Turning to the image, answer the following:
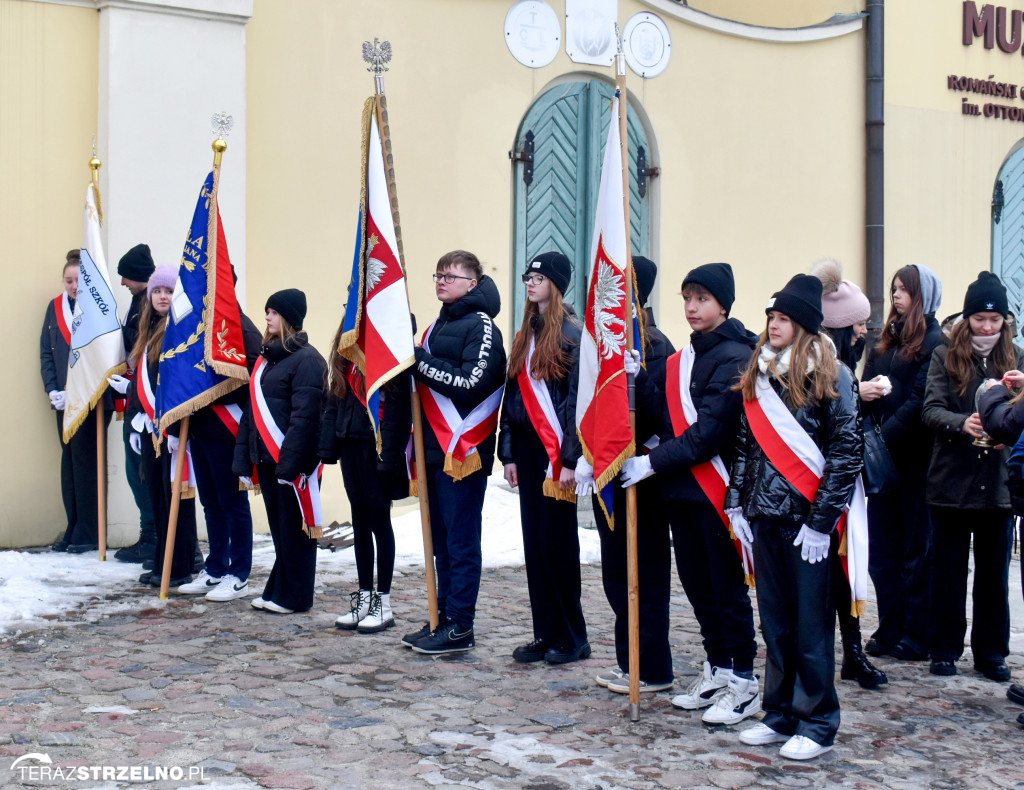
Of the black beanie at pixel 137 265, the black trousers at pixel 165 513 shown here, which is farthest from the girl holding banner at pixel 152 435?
the black beanie at pixel 137 265

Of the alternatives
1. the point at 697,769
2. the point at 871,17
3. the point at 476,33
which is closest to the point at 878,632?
the point at 697,769

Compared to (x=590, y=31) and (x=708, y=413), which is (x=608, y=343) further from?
(x=590, y=31)

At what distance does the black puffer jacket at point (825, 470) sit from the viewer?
4215 mm

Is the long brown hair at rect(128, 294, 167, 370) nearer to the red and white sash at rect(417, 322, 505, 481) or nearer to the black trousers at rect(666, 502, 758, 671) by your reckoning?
the red and white sash at rect(417, 322, 505, 481)

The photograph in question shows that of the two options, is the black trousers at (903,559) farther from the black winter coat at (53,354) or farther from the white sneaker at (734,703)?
the black winter coat at (53,354)

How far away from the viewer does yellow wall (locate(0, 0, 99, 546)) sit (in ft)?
26.3

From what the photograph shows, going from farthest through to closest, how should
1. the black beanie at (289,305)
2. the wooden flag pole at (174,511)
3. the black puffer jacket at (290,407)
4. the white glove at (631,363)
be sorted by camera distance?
the wooden flag pole at (174,511)
the black beanie at (289,305)
the black puffer jacket at (290,407)
the white glove at (631,363)

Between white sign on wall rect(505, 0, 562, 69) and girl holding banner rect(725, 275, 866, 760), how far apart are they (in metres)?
5.71

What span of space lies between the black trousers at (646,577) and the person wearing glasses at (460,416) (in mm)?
755

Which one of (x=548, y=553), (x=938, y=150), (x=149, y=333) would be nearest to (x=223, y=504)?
(x=149, y=333)

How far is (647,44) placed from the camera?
10.2 m

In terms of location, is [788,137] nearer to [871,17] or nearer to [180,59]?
[871,17]

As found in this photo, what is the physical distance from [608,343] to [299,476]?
2.18m

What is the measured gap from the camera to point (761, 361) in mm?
4402
